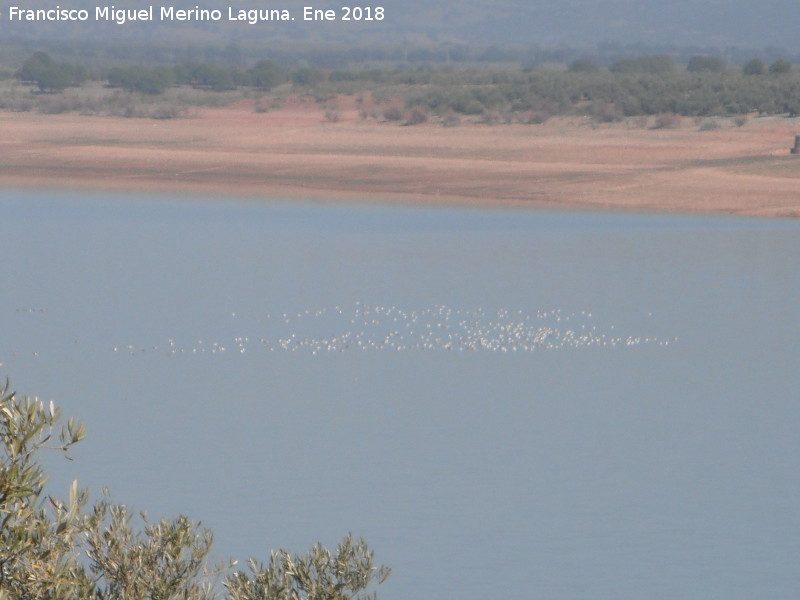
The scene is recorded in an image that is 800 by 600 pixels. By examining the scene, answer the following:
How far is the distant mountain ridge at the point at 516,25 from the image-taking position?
13500 centimetres

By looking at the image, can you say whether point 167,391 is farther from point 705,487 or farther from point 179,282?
point 179,282

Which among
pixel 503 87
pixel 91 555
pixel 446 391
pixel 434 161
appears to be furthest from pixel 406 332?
pixel 503 87

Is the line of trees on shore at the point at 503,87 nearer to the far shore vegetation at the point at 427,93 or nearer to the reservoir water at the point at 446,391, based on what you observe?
the far shore vegetation at the point at 427,93

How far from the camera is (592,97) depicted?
43.0 m

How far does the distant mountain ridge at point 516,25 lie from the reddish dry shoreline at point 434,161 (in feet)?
309

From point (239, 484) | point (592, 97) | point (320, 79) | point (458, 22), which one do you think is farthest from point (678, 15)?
point (239, 484)

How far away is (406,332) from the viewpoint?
51.0 feet

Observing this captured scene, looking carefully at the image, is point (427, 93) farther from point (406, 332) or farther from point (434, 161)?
point (406, 332)

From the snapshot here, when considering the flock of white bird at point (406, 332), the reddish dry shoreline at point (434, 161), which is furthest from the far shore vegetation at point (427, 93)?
the flock of white bird at point (406, 332)

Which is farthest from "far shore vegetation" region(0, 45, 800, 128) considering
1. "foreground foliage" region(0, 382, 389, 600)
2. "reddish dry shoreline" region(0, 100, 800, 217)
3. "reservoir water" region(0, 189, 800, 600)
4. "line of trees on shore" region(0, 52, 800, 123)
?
"foreground foliage" region(0, 382, 389, 600)

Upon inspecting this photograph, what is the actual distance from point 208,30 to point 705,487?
449 feet

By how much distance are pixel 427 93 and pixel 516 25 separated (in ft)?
330

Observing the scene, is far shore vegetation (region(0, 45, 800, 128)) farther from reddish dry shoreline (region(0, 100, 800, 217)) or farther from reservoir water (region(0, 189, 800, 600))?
reservoir water (region(0, 189, 800, 600))

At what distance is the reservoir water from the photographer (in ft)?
28.8
